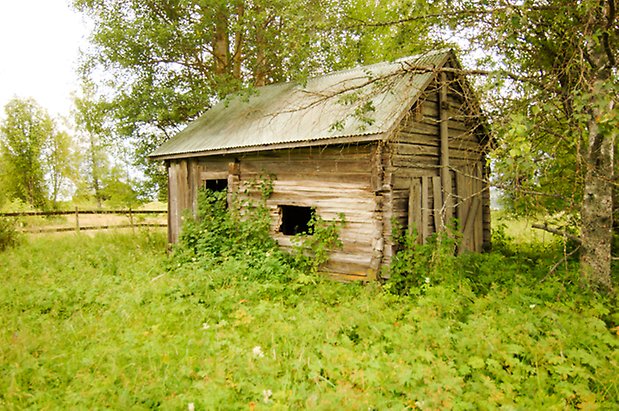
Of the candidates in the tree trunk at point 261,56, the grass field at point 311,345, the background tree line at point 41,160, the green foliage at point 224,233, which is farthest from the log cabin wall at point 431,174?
the background tree line at point 41,160

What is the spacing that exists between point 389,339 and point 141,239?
35.5 ft

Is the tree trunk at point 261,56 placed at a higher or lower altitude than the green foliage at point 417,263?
higher

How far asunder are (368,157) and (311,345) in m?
3.90

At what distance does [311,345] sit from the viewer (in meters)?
4.88

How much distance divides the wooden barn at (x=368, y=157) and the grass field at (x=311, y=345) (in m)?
1.22

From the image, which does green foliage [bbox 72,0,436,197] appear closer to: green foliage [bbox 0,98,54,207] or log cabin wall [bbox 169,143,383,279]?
log cabin wall [bbox 169,143,383,279]

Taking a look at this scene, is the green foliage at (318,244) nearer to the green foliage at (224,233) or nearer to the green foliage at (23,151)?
the green foliage at (224,233)

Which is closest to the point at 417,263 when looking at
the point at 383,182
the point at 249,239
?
the point at 383,182

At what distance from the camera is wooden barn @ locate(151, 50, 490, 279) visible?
289 inches

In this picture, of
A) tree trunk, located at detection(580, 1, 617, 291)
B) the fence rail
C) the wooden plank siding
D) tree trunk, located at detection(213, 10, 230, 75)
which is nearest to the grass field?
tree trunk, located at detection(580, 1, 617, 291)

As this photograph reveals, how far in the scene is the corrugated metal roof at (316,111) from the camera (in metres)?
6.98

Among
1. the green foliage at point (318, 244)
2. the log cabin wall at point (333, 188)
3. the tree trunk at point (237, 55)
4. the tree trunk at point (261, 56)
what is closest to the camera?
the log cabin wall at point (333, 188)

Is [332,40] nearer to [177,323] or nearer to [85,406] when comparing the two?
[177,323]

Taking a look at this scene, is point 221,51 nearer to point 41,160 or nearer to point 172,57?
point 172,57
